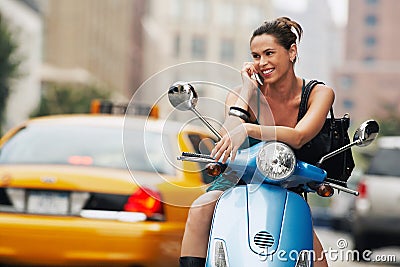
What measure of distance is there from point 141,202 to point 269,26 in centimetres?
343

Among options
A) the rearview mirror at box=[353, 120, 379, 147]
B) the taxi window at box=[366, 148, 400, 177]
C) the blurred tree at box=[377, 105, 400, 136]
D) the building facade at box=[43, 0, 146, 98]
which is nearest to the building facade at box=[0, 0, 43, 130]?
the building facade at box=[43, 0, 146, 98]

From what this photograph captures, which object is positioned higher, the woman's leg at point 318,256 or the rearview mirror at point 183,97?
the rearview mirror at point 183,97

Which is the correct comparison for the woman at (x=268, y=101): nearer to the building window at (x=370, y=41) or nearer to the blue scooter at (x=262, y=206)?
the blue scooter at (x=262, y=206)

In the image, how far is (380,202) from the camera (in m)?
14.2

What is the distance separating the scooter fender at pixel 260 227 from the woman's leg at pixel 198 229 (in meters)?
0.08

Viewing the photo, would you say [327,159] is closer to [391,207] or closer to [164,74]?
[164,74]

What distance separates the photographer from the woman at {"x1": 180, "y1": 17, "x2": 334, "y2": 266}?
13.8 feet

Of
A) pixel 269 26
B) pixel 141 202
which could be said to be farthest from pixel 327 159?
pixel 141 202

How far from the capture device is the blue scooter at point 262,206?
4066mm

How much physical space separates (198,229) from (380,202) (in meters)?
10.2

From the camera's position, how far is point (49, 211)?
24.8 ft

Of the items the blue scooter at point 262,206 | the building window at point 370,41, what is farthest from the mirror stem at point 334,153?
the building window at point 370,41

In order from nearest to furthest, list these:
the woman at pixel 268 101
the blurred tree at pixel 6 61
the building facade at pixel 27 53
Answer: the woman at pixel 268 101, the blurred tree at pixel 6 61, the building facade at pixel 27 53

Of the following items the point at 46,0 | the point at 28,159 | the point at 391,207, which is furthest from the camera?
the point at 46,0
